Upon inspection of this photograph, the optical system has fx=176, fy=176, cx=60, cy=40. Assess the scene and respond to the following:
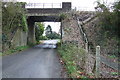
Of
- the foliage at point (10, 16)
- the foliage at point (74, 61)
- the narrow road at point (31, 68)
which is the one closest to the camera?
the foliage at point (74, 61)

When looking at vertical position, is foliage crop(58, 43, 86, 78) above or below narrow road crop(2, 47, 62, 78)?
above

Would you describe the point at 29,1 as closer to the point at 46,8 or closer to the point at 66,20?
the point at 46,8

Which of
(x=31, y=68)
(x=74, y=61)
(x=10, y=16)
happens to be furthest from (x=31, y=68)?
(x=10, y=16)

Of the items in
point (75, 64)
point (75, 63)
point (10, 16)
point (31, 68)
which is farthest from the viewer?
point (10, 16)

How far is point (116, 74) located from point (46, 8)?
59.6ft

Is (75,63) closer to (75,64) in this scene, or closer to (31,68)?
(75,64)

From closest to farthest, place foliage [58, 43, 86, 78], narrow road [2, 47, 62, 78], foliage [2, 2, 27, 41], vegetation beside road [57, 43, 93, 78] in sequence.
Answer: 1. vegetation beside road [57, 43, 93, 78]
2. foliage [58, 43, 86, 78]
3. narrow road [2, 47, 62, 78]
4. foliage [2, 2, 27, 41]

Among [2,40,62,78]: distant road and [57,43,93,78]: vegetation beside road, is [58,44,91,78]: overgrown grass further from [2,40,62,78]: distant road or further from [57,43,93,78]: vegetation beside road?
[2,40,62,78]: distant road

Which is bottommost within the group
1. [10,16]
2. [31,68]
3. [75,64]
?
[31,68]

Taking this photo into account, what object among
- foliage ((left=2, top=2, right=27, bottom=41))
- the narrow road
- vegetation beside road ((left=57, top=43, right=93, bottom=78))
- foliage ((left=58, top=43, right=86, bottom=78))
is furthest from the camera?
foliage ((left=2, top=2, right=27, bottom=41))

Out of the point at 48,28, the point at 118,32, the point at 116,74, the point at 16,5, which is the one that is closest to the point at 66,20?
the point at 16,5

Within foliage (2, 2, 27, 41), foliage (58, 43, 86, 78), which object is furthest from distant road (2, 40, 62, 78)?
foliage (2, 2, 27, 41)

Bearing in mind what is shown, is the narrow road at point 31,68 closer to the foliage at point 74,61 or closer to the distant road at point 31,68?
the distant road at point 31,68

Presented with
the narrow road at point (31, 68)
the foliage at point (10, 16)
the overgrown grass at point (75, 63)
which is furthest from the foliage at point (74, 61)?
the foliage at point (10, 16)
